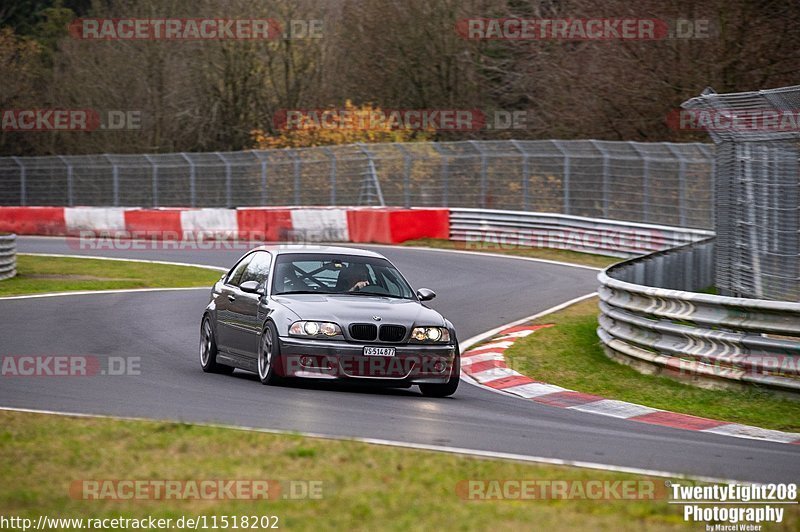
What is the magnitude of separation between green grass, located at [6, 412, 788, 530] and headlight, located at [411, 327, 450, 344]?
3.37 meters

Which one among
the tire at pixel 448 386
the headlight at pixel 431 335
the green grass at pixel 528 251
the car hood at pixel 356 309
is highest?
the car hood at pixel 356 309

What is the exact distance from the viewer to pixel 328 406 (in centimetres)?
1018

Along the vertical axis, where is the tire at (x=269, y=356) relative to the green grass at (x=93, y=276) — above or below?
above

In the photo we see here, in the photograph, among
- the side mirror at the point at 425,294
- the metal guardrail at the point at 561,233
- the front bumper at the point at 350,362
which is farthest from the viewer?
the metal guardrail at the point at 561,233

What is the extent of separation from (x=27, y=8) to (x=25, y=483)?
226 ft

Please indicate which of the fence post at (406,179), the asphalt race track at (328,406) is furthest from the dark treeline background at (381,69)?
the asphalt race track at (328,406)

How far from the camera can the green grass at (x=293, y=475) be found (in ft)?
20.0

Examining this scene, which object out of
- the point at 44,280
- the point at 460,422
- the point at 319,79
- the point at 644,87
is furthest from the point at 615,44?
the point at 460,422

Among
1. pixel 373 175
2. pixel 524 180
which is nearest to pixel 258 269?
pixel 524 180

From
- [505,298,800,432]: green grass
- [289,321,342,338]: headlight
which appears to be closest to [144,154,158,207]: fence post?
[505,298,800,432]: green grass

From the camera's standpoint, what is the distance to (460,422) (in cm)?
959

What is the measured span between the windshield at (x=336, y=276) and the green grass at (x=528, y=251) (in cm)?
1494

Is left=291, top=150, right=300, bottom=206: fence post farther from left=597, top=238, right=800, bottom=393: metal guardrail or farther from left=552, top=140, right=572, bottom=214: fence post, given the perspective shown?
left=597, top=238, right=800, bottom=393: metal guardrail

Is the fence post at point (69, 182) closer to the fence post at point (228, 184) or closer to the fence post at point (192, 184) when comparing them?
the fence post at point (192, 184)
